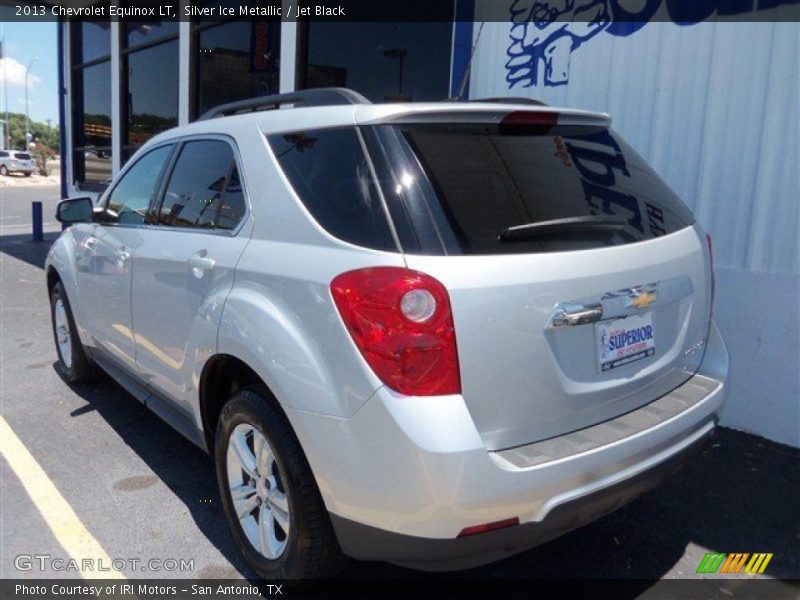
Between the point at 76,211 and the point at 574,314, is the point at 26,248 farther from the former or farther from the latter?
the point at 574,314

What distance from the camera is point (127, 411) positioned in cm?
438

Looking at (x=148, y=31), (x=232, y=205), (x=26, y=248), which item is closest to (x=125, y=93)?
(x=148, y=31)

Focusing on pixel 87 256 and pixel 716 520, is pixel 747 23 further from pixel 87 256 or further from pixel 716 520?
pixel 87 256

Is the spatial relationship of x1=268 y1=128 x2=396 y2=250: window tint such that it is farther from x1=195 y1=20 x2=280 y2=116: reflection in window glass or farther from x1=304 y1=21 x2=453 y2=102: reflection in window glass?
x1=195 y1=20 x2=280 y2=116: reflection in window glass

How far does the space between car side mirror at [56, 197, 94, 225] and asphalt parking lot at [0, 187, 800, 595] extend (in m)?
1.29

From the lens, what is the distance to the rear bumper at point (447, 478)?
6.09 ft

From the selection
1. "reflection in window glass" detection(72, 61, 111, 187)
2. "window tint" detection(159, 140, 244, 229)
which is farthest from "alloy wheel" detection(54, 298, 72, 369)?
"reflection in window glass" detection(72, 61, 111, 187)

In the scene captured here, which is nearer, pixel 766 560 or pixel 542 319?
pixel 542 319

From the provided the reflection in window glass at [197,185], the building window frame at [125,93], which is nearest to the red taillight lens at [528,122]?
the reflection in window glass at [197,185]

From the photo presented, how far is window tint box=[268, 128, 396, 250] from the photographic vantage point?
2070 millimetres

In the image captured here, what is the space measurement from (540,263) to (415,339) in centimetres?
48

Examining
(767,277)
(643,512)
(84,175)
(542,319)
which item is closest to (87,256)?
(542,319)

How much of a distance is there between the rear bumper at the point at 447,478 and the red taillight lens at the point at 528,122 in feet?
3.38

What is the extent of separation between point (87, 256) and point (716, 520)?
3834 millimetres
